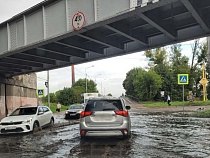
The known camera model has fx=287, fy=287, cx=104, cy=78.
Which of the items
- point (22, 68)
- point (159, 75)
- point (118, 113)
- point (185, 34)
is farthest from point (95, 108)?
point (159, 75)

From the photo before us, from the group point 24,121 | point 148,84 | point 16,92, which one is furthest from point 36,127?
point 148,84

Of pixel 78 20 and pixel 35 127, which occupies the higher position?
pixel 78 20

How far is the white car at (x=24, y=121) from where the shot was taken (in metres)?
13.6

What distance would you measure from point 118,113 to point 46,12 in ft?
21.3

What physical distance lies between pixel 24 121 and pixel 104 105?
5398mm

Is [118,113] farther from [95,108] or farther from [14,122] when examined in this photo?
Answer: [14,122]

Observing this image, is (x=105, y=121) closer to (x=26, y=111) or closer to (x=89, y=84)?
(x=26, y=111)

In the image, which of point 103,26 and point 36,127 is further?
point 36,127

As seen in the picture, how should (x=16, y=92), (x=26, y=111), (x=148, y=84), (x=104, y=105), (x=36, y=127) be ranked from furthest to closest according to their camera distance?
(x=148, y=84), (x=16, y=92), (x=26, y=111), (x=36, y=127), (x=104, y=105)

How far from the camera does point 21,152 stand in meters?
9.07

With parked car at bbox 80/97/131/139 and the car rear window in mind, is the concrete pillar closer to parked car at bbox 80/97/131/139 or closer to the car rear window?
the car rear window

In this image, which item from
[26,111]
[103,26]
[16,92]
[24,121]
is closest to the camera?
[103,26]

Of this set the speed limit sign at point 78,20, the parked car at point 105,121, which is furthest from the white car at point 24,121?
the speed limit sign at point 78,20

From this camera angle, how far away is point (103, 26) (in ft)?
40.0
